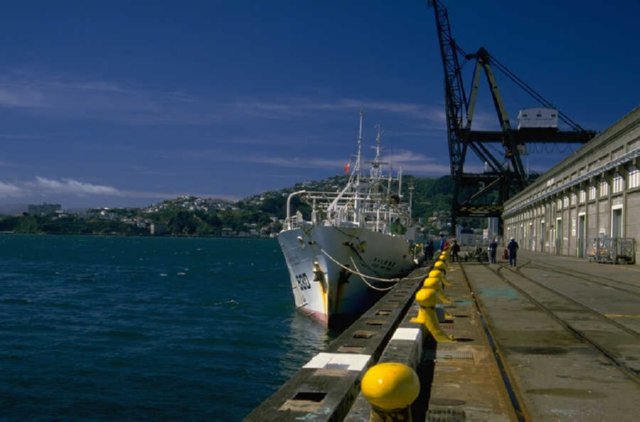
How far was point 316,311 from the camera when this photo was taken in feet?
95.4

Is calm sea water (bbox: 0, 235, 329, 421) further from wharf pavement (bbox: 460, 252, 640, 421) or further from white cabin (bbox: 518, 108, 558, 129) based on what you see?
white cabin (bbox: 518, 108, 558, 129)

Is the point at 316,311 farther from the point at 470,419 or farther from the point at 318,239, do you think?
the point at 470,419

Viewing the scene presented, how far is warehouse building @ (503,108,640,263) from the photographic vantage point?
34.0m

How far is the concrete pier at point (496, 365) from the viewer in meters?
7.49

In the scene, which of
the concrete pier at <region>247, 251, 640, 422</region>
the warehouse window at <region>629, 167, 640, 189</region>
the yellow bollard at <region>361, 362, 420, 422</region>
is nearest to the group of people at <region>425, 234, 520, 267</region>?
the warehouse window at <region>629, 167, 640, 189</region>

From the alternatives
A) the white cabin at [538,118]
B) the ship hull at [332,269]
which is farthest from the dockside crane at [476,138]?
the ship hull at [332,269]

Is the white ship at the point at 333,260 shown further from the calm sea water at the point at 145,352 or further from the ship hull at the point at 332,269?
the calm sea water at the point at 145,352

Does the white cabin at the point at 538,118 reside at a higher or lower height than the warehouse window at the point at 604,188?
higher

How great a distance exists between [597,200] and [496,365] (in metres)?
33.5

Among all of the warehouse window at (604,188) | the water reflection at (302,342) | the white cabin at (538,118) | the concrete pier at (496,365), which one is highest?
the white cabin at (538,118)

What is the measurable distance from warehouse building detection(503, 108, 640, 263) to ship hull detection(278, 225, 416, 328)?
1298 centimetres

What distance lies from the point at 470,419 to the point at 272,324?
2360 centimetres

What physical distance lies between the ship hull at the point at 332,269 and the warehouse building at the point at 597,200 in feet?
42.6

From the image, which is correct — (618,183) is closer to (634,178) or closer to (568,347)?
(634,178)
